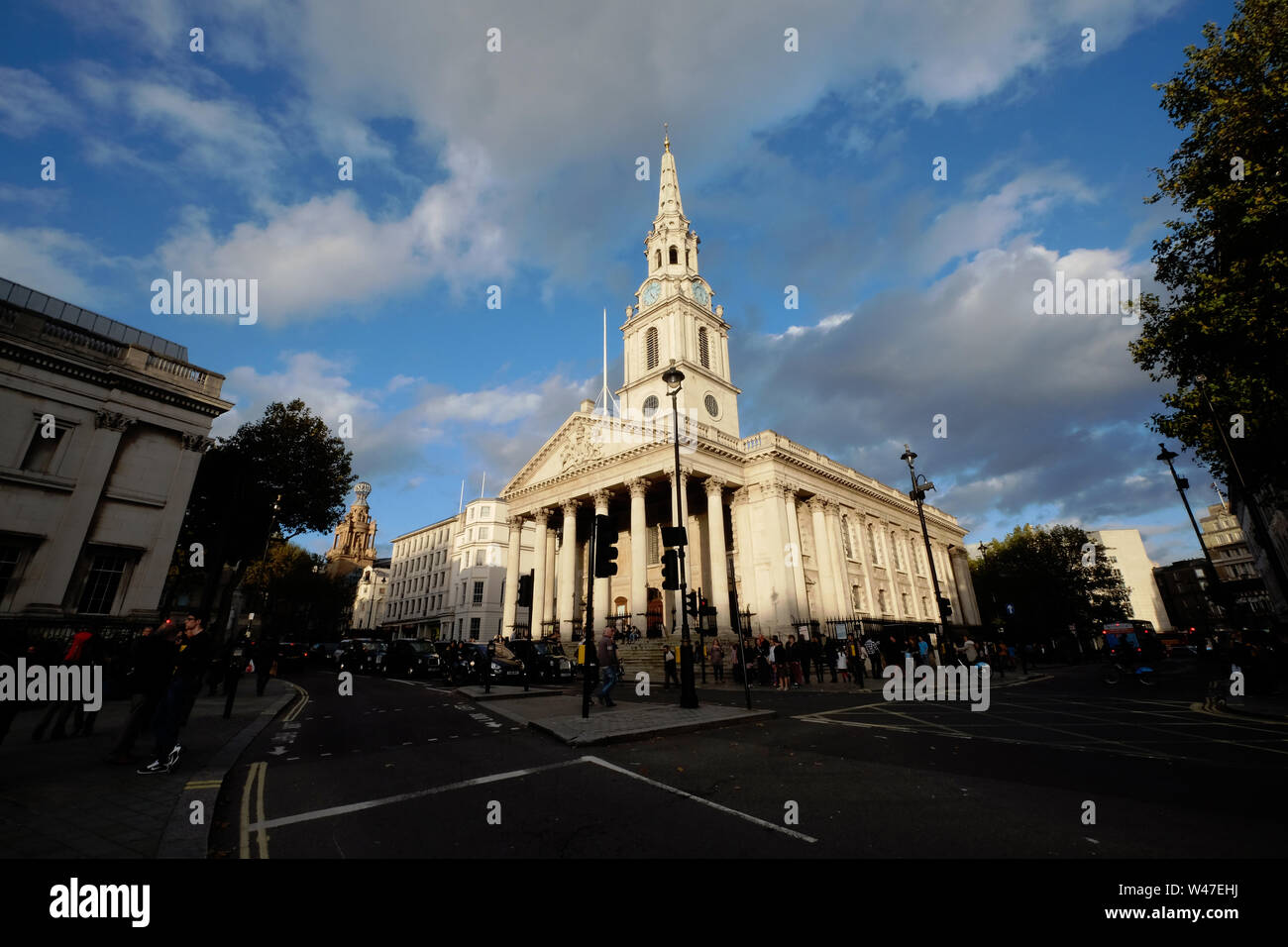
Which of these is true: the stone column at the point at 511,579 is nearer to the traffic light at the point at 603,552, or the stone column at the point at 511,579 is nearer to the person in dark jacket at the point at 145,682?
the traffic light at the point at 603,552

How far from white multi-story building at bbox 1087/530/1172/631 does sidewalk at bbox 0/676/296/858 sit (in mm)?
108062

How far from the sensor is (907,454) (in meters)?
21.6

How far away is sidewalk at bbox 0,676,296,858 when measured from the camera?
411 centimetres

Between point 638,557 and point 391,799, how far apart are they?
2631cm

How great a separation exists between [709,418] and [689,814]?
36.3m

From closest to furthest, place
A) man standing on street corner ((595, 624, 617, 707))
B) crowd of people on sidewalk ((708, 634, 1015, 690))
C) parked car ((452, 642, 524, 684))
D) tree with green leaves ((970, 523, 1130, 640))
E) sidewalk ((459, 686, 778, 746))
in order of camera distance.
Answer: sidewalk ((459, 686, 778, 746)) → man standing on street corner ((595, 624, 617, 707)) → parked car ((452, 642, 524, 684)) → crowd of people on sidewalk ((708, 634, 1015, 690)) → tree with green leaves ((970, 523, 1130, 640))

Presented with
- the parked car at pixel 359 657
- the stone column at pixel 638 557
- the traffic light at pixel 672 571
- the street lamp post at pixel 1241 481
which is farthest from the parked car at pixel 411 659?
the street lamp post at pixel 1241 481

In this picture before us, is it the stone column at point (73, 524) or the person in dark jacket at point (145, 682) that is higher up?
the stone column at point (73, 524)

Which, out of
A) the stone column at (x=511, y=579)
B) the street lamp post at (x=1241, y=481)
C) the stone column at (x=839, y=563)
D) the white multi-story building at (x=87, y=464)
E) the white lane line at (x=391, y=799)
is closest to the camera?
the white lane line at (x=391, y=799)

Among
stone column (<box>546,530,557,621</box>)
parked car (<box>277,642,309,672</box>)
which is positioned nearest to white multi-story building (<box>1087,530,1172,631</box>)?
stone column (<box>546,530,557,621</box>)

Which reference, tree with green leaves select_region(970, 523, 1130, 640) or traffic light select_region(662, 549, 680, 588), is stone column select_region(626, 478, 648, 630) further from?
tree with green leaves select_region(970, 523, 1130, 640)

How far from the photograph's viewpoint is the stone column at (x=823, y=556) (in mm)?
35625

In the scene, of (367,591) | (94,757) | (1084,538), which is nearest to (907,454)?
(94,757)

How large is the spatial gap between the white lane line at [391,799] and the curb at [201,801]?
519 mm
